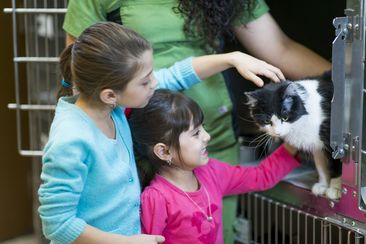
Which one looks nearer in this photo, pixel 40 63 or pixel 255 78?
pixel 255 78

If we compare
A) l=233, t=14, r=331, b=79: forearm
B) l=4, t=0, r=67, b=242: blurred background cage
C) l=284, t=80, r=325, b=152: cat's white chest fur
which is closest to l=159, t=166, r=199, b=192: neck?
l=284, t=80, r=325, b=152: cat's white chest fur

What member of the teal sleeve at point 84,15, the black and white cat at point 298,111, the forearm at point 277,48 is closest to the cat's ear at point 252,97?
the black and white cat at point 298,111

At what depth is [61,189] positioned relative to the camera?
2.93 ft

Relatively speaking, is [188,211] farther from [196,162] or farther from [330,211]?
[330,211]

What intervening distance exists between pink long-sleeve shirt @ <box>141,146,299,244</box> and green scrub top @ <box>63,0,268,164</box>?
0.35ft

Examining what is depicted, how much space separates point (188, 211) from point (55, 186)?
0.32 meters

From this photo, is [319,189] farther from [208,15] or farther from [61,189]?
[61,189]

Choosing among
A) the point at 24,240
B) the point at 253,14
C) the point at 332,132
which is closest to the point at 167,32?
the point at 253,14

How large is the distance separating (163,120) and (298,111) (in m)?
0.25

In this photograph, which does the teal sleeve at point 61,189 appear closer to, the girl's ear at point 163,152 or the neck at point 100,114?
the neck at point 100,114

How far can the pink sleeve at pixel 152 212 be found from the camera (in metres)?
1.10

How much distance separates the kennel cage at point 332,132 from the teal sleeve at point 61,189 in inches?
18.3

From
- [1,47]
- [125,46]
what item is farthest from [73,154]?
[1,47]

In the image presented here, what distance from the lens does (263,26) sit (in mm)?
1297
